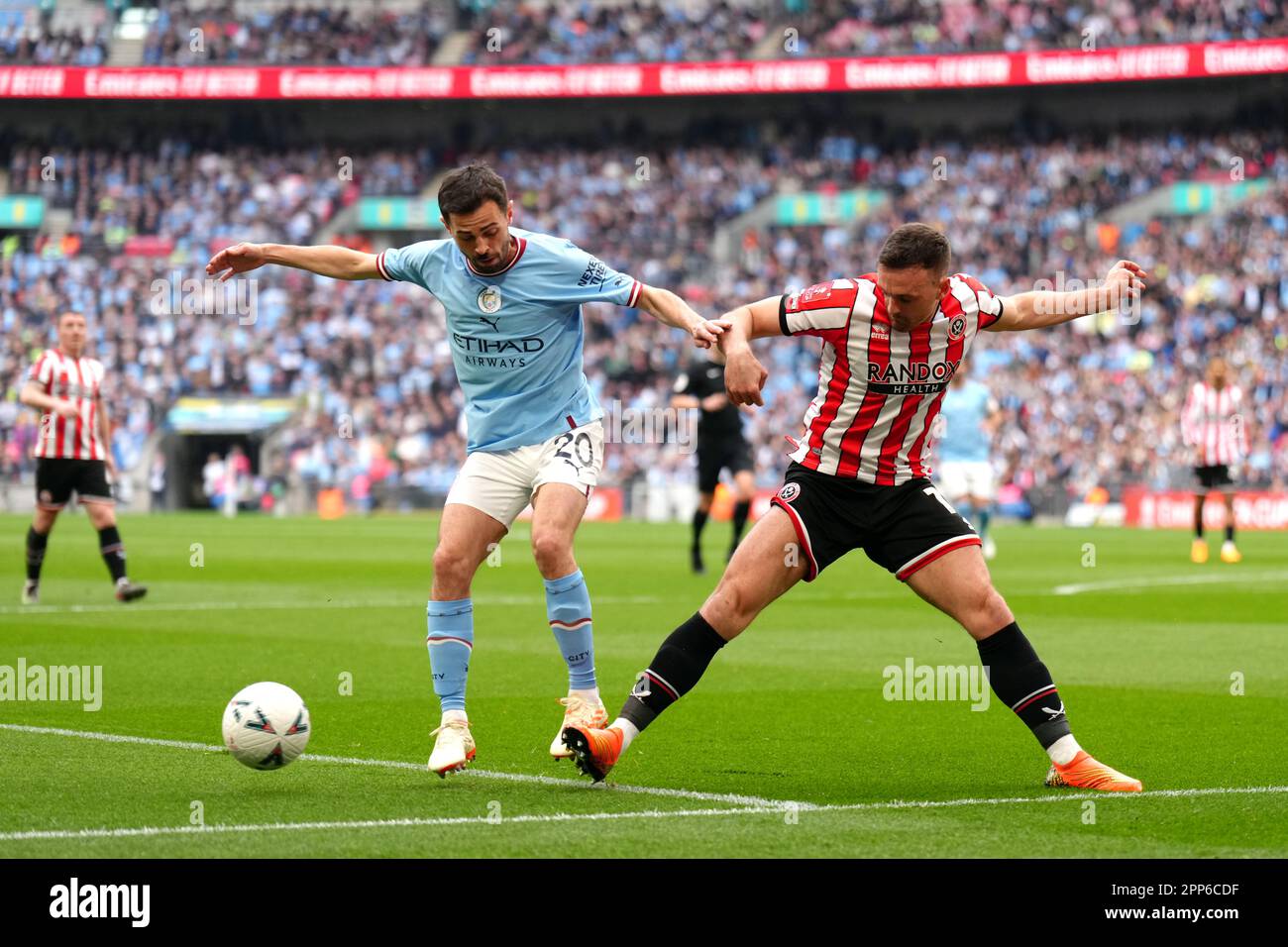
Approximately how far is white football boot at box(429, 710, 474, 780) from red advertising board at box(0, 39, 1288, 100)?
36993mm

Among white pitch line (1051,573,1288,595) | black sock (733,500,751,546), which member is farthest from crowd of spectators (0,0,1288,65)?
black sock (733,500,751,546)

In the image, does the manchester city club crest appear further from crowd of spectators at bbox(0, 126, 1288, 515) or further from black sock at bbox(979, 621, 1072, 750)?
crowd of spectators at bbox(0, 126, 1288, 515)

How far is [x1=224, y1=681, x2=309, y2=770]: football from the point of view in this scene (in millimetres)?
6586

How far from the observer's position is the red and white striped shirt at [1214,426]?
21.1 metres

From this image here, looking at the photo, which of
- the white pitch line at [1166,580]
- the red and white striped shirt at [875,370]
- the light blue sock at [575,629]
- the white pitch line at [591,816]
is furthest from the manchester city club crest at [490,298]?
the white pitch line at [1166,580]

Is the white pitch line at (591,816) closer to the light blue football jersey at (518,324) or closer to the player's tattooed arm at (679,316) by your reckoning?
the player's tattooed arm at (679,316)

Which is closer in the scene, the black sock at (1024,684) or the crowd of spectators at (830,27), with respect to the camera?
the black sock at (1024,684)

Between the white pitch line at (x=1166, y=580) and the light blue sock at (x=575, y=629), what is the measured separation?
1012 centimetres

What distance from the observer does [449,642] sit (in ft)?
23.6

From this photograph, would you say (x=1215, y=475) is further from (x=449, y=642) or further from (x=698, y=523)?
(x=449, y=642)

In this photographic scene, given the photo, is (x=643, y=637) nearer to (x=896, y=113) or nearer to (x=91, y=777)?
(x=91, y=777)

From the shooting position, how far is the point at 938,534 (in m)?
6.62
